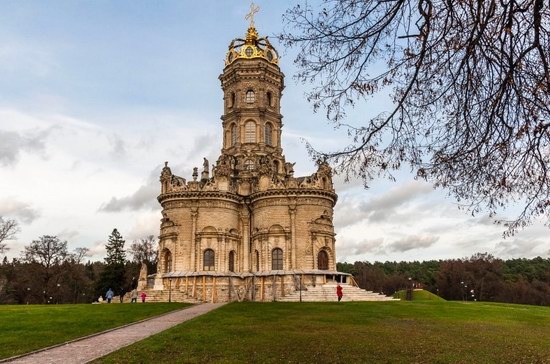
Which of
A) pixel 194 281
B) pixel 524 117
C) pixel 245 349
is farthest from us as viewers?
pixel 194 281

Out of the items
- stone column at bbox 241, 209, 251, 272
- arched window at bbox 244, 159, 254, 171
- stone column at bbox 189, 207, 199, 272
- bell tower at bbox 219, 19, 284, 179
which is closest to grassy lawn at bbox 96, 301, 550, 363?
stone column at bbox 189, 207, 199, 272

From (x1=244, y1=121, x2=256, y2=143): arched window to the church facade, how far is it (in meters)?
3.07

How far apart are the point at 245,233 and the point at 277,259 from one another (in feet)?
14.1

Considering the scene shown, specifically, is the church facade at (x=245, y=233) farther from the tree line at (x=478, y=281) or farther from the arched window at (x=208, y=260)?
the tree line at (x=478, y=281)

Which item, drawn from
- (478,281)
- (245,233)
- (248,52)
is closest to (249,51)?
(248,52)

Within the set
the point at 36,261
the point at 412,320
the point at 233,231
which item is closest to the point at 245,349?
the point at 412,320

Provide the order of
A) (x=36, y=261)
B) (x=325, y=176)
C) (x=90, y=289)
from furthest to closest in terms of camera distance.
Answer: (x=90, y=289) → (x=36, y=261) → (x=325, y=176)

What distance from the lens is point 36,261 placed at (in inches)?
2601

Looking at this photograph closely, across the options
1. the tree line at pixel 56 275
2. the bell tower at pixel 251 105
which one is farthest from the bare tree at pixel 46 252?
the bell tower at pixel 251 105

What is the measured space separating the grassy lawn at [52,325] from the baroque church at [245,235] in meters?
13.0

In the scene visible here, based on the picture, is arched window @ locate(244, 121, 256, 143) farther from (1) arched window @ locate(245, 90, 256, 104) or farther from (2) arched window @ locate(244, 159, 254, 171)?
(2) arched window @ locate(244, 159, 254, 171)

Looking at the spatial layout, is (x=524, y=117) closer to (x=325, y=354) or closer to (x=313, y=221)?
(x=325, y=354)

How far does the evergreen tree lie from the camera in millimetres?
67000

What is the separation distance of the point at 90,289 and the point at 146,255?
9357 millimetres
